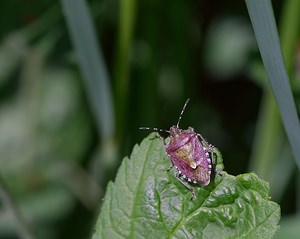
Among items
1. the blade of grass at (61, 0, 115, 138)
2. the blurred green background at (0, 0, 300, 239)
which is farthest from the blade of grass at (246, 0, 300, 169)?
the blurred green background at (0, 0, 300, 239)

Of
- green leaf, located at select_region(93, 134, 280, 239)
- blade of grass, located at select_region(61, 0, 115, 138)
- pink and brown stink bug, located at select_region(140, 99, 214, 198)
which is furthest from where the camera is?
blade of grass, located at select_region(61, 0, 115, 138)

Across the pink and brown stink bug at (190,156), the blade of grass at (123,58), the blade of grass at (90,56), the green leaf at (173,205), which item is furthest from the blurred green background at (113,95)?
the green leaf at (173,205)

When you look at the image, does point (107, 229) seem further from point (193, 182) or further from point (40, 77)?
point (40, 77)

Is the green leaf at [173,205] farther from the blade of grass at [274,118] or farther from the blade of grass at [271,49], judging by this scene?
the blade of grass at [274,118]

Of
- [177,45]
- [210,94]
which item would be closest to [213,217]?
[177,45]

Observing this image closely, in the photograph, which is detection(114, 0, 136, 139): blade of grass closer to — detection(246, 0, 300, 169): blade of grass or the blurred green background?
the blurred green background

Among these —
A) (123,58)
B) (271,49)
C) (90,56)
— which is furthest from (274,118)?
(271,49)

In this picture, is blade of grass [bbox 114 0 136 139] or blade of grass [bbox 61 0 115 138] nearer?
blade of grass [bbox 61 0 115 138]
